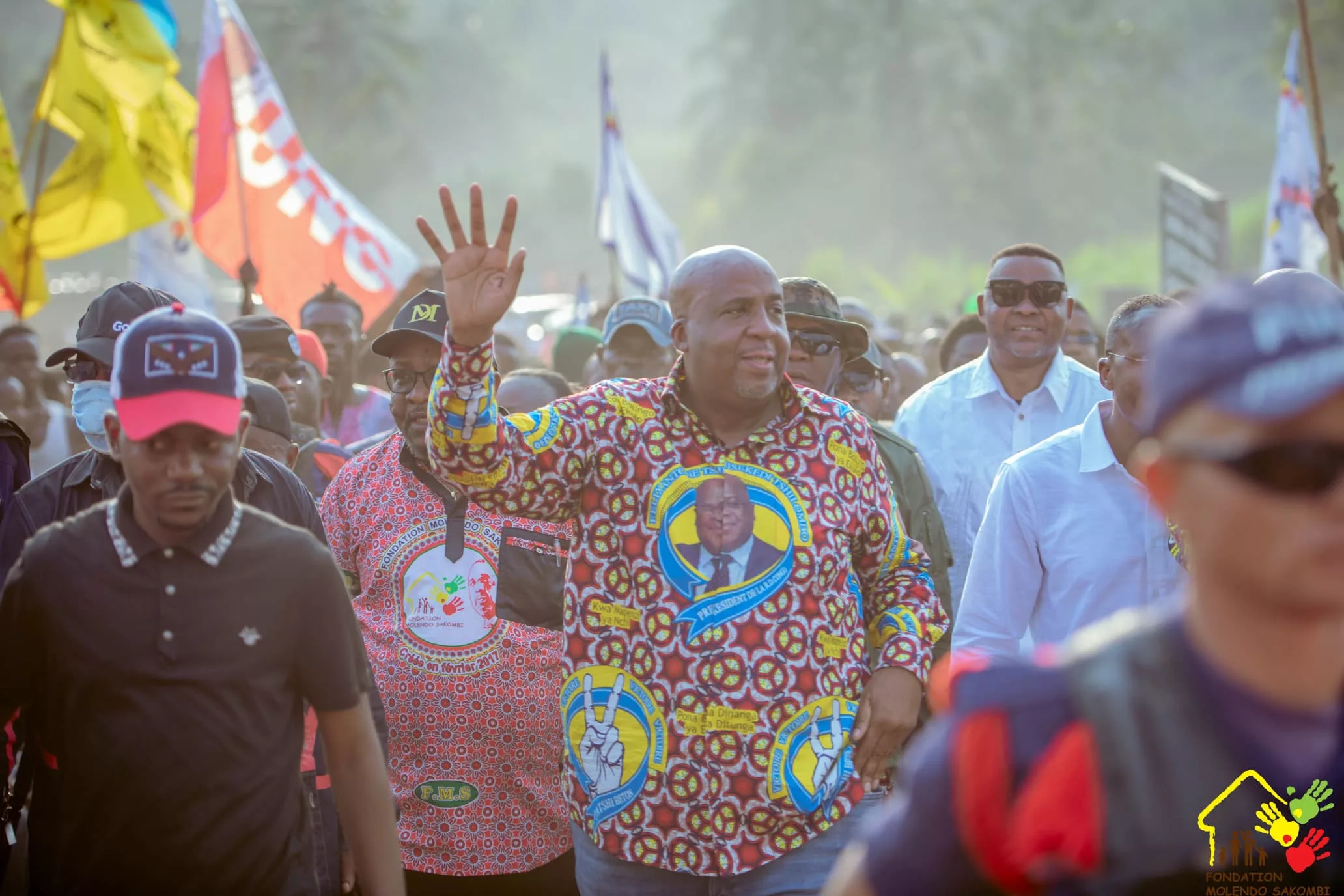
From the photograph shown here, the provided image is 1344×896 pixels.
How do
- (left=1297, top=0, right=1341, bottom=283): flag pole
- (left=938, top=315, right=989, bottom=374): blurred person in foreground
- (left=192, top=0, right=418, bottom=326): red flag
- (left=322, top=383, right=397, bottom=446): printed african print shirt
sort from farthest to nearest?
(left=192, top=0, right=418, bottom=326): red flag
(left=1297, top=0, right=1341, bottom=283): flag pole
(left=938, top=315, right=989, bottom=374): blurred person in foreground
(left=322, top=383, right=397, bottom=446): printed african print shirt

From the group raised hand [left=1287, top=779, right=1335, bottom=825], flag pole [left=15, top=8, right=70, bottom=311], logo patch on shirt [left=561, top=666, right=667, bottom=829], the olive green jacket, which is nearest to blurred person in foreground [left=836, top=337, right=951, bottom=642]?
the olive green jacket

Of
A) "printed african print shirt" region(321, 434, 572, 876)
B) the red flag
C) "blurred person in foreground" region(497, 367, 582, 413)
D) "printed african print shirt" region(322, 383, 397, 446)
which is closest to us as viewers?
"printed african print shirt" region(321, 434, 572, 876)

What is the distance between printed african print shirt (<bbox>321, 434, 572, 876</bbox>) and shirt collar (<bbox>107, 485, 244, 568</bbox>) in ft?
5.14

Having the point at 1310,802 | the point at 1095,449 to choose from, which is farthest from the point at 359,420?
the point at 1310,802

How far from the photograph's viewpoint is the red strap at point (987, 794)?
1.78 metres

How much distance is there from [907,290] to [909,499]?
4734 centimetres

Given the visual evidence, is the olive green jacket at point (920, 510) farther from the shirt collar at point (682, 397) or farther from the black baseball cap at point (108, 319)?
the black baseball cap at point (108, 319)

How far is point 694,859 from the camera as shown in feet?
12.0

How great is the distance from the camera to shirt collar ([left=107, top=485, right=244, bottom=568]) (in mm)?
3057

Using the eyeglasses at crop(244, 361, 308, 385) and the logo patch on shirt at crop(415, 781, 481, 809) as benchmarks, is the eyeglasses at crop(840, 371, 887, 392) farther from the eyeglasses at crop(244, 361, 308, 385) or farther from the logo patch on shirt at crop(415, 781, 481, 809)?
the logo patch on shirt at crop(415, 781, 481, 809)

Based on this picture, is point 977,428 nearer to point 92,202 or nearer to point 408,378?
point 408,378

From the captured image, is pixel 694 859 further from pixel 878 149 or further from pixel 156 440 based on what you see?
pixel 878 149

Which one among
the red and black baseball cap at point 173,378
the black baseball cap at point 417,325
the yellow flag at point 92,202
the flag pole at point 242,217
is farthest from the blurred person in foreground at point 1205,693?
the flag pole at point 242,217

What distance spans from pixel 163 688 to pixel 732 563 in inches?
53.8
